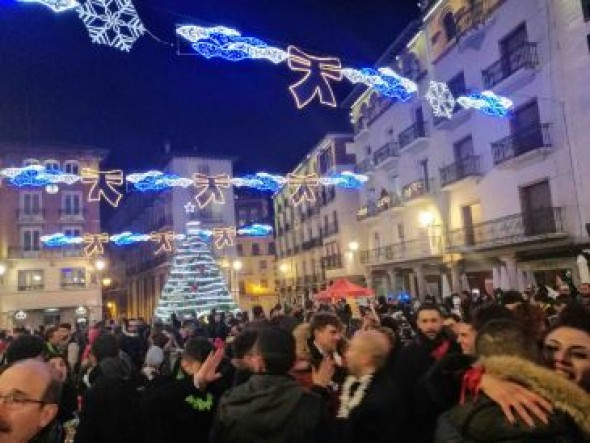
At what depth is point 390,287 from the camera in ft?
110

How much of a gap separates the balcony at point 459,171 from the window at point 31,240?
98.2 feet

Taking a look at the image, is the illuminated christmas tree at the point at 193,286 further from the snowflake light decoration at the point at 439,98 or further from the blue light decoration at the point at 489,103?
the blue light decoration at the point at 489,103

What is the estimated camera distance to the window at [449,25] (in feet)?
79.2

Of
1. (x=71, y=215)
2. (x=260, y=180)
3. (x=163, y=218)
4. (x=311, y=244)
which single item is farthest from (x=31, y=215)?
(x=260, y=180)

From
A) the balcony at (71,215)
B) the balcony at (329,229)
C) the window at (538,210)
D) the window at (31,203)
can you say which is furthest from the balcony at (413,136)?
the window at (31,203)

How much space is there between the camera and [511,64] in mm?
20328

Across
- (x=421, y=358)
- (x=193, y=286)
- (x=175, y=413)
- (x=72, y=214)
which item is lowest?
(x=175, y=413)

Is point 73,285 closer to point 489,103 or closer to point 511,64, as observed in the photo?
point 511,64

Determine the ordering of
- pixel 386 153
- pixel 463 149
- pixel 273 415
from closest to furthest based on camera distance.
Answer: pixel 273 415 → pixel 463 149 → pixel 386 153

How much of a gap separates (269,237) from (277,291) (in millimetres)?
6618

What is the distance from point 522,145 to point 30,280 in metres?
34.2

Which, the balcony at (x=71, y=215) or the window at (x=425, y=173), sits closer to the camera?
the window at (x=425, y=173)

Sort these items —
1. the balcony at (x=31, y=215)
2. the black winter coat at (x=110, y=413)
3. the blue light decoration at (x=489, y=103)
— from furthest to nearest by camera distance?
the balcony at (x=31, y=215), the blue light decoration at (x=489, y=103), the black winter coat at (x=110, y=413)

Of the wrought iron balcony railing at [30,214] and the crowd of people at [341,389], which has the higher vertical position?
the wrought iron balcony railing at [30,214]
